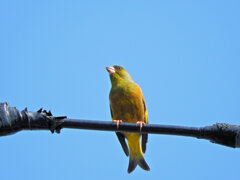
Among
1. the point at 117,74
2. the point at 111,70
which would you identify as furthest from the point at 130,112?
the point at 111,70

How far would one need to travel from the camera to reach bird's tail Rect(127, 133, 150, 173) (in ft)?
20.2

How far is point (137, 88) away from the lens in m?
6.40

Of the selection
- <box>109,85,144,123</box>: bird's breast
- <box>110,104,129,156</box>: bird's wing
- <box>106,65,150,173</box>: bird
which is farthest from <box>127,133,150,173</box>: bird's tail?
<box>109,85,144,123</box>: bird's breast

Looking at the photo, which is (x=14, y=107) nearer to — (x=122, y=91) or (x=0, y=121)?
(x=0, y=121)

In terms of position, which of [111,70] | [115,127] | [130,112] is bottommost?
[115,127]

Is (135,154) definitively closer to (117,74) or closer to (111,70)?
(117,74)

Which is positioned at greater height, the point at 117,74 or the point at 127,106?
the point at 117,74

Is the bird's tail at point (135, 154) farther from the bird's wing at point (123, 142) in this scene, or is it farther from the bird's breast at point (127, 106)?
the bird's breast at point (127, 106)

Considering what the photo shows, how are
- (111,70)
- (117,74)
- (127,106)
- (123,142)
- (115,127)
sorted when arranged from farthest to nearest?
Result: (111,70) → (117,74) → (123,142) → (127,106) → (115,127)

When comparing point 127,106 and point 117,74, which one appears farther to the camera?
point 117,74

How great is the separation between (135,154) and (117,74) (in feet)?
5.17

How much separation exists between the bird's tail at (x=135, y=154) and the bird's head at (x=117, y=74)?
1068 mm

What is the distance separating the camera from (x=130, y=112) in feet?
20.1

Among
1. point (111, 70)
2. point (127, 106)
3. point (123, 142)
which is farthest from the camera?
point (111, 70)
